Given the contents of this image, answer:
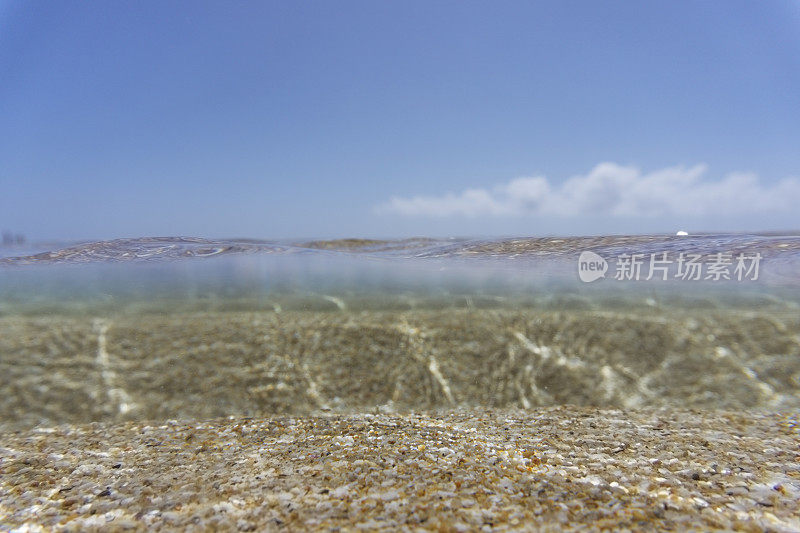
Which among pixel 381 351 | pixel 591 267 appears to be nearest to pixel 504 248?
pixel 591 267

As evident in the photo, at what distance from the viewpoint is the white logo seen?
27.0ft

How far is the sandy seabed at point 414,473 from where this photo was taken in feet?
6.12

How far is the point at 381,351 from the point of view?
14.6ft

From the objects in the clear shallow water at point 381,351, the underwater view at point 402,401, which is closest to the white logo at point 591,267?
the underwater view at point 402,401

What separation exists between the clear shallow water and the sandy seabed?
1.28ft

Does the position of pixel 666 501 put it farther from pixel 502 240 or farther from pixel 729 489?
pixel 502 240

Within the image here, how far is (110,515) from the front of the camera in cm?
201

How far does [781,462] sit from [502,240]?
788cm

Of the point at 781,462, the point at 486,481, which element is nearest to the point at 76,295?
the point at 486,481

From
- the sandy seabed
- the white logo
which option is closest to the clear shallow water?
the sandy seabed

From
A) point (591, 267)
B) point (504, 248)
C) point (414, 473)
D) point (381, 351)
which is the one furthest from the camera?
point (504, 248)

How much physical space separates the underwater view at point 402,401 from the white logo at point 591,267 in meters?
0.56

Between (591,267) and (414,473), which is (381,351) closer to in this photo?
(414,473)

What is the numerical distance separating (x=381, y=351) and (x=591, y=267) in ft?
20.9
